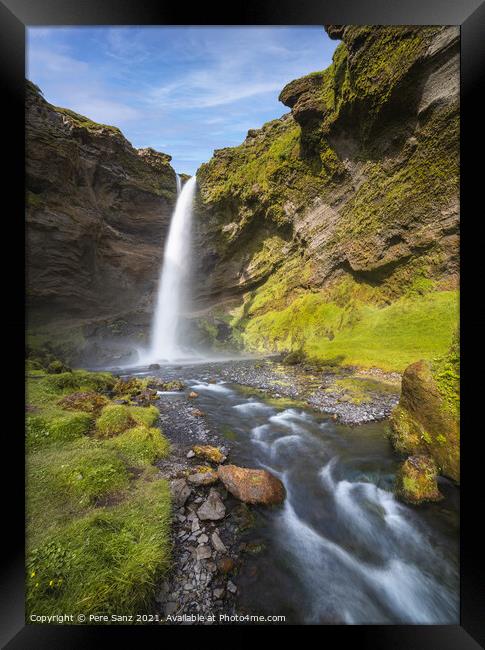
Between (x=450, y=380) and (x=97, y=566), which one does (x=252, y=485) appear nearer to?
(x=97, y=566)

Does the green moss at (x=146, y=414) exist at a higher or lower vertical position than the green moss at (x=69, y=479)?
lower

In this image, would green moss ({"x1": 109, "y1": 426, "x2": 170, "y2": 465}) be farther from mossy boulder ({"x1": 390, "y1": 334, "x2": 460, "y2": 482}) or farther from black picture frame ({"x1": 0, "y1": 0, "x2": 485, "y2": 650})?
mossy boulder ({"x1": 390, "y1": 334, "x2": 460, "y2": 482})

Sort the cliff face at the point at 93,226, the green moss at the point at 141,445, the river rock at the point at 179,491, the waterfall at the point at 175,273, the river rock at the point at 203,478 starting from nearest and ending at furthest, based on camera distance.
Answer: the river rock at the point at 179,491 → the river rock at the point at 203,478 → the green moss at the point at 141,445 → the cliff face at the point at 93,226 → the waterfall at the point at 175,273

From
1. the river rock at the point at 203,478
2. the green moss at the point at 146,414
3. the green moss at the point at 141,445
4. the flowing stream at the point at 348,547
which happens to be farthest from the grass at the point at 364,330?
the green moss at the point at 146,414

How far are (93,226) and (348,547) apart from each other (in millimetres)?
28357

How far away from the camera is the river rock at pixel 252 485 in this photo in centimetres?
399

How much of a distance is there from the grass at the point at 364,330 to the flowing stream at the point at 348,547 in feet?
19.0

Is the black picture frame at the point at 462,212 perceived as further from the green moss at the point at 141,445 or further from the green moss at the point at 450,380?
the green moss at the point at 141,445

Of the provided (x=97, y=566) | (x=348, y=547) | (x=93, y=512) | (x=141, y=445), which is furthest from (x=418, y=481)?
(x=141, y=445)

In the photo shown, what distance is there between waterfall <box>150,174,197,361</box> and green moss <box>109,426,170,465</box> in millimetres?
21597

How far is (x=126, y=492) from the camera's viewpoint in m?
3.76

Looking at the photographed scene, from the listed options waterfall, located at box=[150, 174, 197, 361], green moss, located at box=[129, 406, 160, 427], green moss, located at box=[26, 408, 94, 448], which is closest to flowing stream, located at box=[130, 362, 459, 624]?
green moss, located at box=[129, 406, 160, 427]
